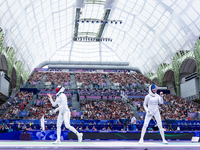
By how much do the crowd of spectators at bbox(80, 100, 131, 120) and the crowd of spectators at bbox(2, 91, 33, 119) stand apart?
929 cm

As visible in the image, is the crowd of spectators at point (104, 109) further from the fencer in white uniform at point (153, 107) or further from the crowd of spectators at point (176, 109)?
the fencer in white uniform at point (153, 107)

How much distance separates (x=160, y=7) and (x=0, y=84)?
3271 centimetres

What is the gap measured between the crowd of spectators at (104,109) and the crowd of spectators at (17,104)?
929 centimetres

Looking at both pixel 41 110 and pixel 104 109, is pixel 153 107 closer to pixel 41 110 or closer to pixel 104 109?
pixel 104 109

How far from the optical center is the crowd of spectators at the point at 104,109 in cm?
3170

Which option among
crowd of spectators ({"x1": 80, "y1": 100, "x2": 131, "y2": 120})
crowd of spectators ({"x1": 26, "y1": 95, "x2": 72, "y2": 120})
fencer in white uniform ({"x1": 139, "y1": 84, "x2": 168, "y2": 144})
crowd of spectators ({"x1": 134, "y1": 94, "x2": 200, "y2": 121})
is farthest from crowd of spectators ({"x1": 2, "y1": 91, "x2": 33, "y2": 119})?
fencer in white uniform ({"x1": 139, "y1": 84, "x2": 168, "y2": 144})

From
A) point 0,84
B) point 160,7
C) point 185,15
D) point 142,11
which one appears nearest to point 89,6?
point 142,11

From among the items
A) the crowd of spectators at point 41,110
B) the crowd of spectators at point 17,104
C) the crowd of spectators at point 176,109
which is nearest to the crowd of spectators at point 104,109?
the crowd of spectators at point 176,109

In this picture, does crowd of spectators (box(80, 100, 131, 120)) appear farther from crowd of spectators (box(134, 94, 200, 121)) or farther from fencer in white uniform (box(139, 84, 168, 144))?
fencer in white uniform (box(139, 84, 168, 144))

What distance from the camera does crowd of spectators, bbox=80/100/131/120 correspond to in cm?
3170

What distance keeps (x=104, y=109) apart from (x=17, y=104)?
13964 mm

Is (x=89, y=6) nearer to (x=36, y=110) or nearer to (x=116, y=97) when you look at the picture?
(x=116, y=97)

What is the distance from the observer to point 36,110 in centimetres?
3284

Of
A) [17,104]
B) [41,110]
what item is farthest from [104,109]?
[17,104]
